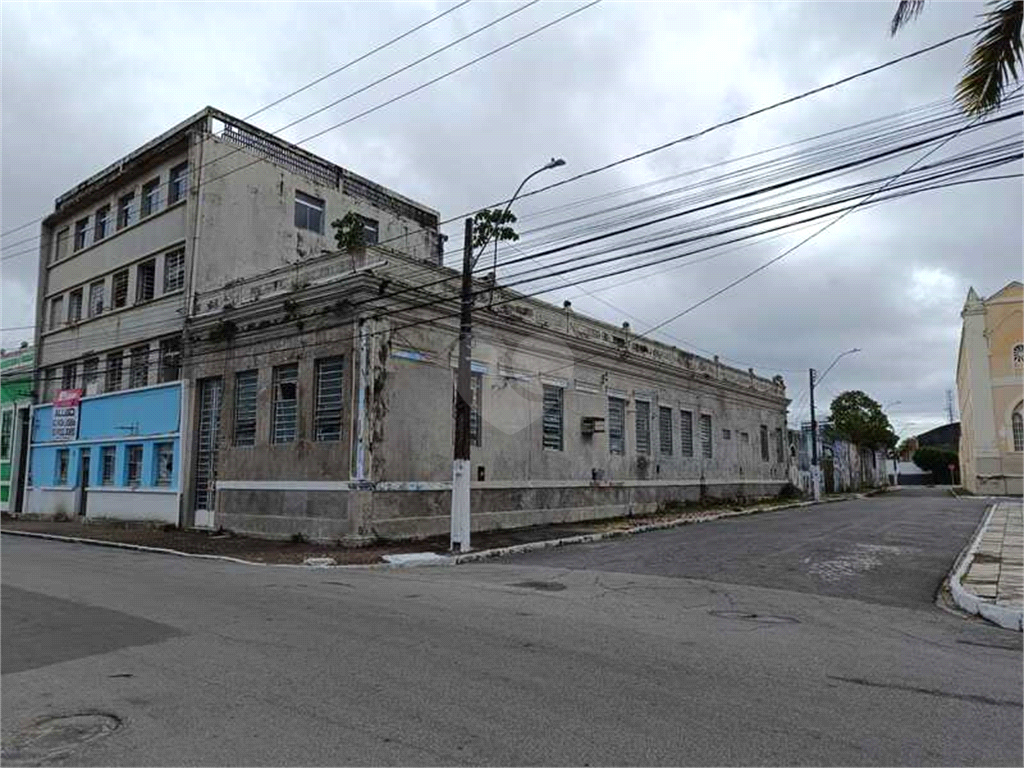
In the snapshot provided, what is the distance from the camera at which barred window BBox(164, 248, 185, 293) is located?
26.6 m

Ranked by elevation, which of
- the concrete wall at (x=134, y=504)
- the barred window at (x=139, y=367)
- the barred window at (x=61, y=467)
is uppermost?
the barred window at (x=139, y=367)

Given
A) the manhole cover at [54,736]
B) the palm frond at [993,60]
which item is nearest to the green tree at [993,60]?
the palm frond at [993,60]

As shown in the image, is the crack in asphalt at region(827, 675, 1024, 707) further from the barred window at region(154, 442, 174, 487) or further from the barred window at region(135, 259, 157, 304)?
the barred window at region(135, 259, 157, 304)

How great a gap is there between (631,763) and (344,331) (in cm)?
1697

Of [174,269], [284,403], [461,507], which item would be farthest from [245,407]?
[461,507]

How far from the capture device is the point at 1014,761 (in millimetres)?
4520

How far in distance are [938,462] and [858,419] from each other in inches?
1032

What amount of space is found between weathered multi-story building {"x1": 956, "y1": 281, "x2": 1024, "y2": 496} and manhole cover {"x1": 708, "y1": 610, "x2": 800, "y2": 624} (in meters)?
43.8

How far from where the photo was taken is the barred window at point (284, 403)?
21.4 metres

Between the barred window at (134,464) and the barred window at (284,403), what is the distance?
8.11 metres

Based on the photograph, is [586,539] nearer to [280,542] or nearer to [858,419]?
[280,542]

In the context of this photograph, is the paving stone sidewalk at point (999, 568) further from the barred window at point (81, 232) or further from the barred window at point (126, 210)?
the barred window at point (81, 232)

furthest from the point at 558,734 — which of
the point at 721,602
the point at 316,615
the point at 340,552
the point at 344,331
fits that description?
the point at 344,331

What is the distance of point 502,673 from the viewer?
634 cm
